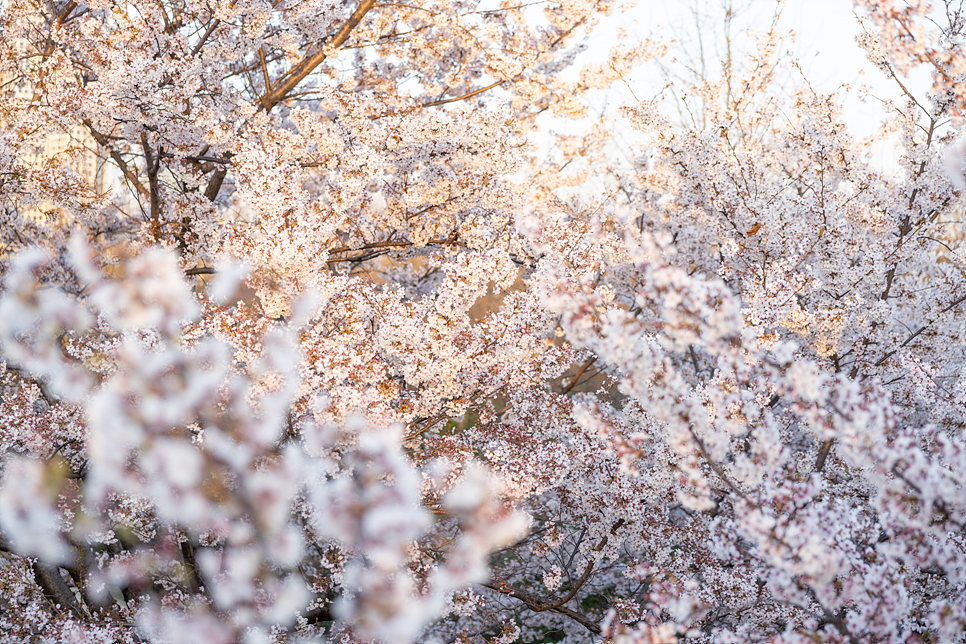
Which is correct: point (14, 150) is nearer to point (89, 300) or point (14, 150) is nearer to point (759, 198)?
point (89, 300)

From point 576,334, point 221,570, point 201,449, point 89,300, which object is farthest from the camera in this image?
point 89,300

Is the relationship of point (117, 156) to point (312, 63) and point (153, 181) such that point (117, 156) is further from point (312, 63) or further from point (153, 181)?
point (312, 63)

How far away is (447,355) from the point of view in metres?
4.71

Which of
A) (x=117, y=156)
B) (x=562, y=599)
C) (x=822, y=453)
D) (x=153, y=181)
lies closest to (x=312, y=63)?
(x=153, y=181)

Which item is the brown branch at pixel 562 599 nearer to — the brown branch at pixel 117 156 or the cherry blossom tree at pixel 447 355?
the cherry blossom tree at pixel 447 355

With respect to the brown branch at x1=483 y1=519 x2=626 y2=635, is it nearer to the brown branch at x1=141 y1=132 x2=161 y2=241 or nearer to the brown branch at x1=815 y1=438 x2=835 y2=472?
the brown branch at x1=815 y1=438 x2=835 y2=472

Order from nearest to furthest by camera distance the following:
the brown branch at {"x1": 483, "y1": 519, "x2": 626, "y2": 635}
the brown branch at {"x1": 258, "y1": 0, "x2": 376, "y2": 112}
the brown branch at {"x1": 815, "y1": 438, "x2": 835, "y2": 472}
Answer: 1. the brown branch at {"x1": 483, "y1": 519, "x2": 626, "y2": 635}
2. the brown branch at {"x1": 815, "y1": 438, "x2": 835, "y2": 472}
3. the brown branch at {"x1": 258, "y1": 0, "x2": 376, "y2": 112}

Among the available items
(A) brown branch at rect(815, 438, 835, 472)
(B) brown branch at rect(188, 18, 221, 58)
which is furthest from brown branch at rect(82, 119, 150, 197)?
(A) brown branch at rect(815, 438, 835, 472)

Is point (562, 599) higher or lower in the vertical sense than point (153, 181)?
lower

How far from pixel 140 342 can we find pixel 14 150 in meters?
2.97

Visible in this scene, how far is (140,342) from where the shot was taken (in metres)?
4.56

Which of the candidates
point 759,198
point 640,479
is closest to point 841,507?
point 640,479

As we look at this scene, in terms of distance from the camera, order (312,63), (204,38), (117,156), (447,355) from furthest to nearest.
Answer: (117,156), (312,63), (204,38), (447,355)

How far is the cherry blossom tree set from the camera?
2854 mm
